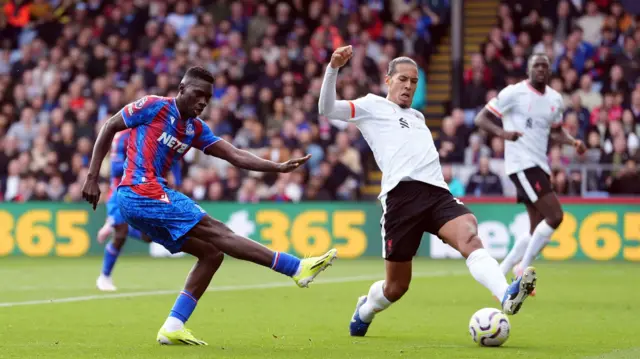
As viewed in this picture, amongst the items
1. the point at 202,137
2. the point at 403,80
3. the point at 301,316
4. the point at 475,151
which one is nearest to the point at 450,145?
the point at 475,151

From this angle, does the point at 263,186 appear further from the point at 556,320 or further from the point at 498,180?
the point at 556,320

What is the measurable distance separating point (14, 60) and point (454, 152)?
36.5ft

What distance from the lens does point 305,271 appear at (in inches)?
324

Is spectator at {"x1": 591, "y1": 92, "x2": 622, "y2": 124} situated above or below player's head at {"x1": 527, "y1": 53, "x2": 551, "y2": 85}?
below

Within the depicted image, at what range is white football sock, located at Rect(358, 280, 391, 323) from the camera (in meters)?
8.89

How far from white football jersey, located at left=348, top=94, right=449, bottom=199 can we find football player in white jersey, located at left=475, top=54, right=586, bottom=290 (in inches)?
160

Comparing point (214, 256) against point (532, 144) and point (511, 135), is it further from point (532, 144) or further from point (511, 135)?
point (532, 144)

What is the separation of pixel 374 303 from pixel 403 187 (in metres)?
0.93

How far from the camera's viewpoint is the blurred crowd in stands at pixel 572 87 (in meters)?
20.6

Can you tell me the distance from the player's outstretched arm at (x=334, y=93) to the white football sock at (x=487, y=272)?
143 cm

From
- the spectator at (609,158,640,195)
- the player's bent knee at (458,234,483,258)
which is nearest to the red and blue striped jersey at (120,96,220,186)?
the player's bent knee at (458,234,483,258)

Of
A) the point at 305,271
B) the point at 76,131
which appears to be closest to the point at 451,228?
the point at 305,271

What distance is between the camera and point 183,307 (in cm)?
859

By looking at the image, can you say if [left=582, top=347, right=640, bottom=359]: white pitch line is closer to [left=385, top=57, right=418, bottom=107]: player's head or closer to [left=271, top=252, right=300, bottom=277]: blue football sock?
[left=271, top=252, right=300, bottom=277]: blue football sock
